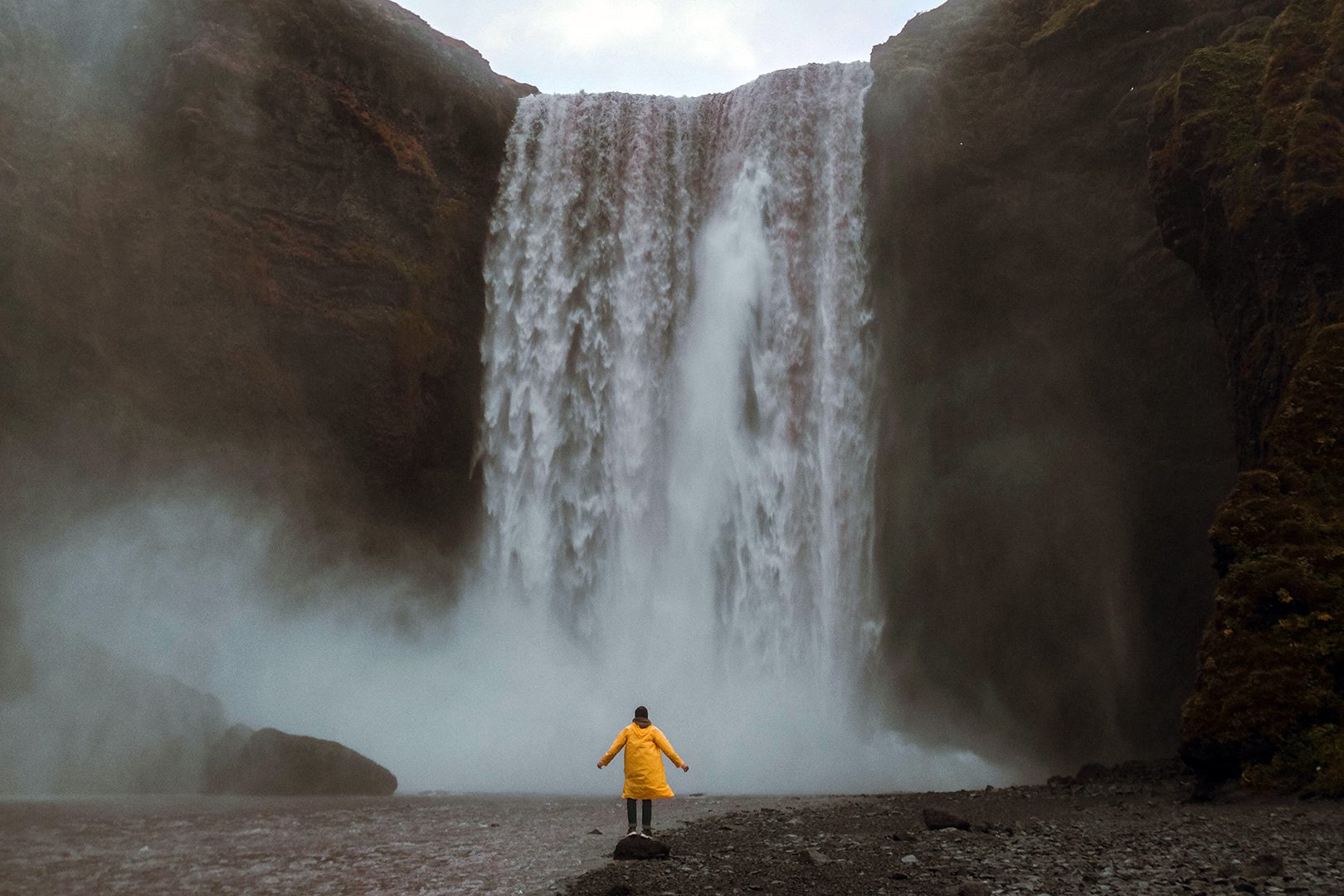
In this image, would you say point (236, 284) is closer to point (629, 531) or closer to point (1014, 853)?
point (629, 531)

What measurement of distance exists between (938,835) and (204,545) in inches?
833

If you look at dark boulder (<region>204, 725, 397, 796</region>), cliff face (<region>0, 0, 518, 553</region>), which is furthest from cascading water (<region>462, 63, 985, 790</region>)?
dark boulder (<region>204, 725, 397, 796</region>)

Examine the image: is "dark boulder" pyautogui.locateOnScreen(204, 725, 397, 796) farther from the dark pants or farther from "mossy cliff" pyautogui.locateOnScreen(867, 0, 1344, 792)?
"mossy cliff" pyautogui.locateOnScreen(867, 0, 1344, 792)

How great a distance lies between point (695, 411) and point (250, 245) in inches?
485

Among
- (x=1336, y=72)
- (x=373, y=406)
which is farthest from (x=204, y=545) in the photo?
(x=1336, y=72)

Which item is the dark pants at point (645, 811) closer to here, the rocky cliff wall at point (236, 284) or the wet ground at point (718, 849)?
the wet ground at point (718, 849)

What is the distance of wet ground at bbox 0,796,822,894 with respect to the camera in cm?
934

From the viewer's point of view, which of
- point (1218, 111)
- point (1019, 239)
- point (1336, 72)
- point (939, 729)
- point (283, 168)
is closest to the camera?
point (1336, 72)

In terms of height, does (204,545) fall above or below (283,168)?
below

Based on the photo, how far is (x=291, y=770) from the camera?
19172 millimetres

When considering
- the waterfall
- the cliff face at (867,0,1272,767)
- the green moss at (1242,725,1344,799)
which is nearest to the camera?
the green moss at (1242,725,1344,799)

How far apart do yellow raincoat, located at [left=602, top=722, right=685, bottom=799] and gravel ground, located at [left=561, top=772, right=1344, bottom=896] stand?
26.3 inches

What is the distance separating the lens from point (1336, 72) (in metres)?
18.3

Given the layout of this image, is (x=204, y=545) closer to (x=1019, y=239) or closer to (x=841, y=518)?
(x=841, y=518)
